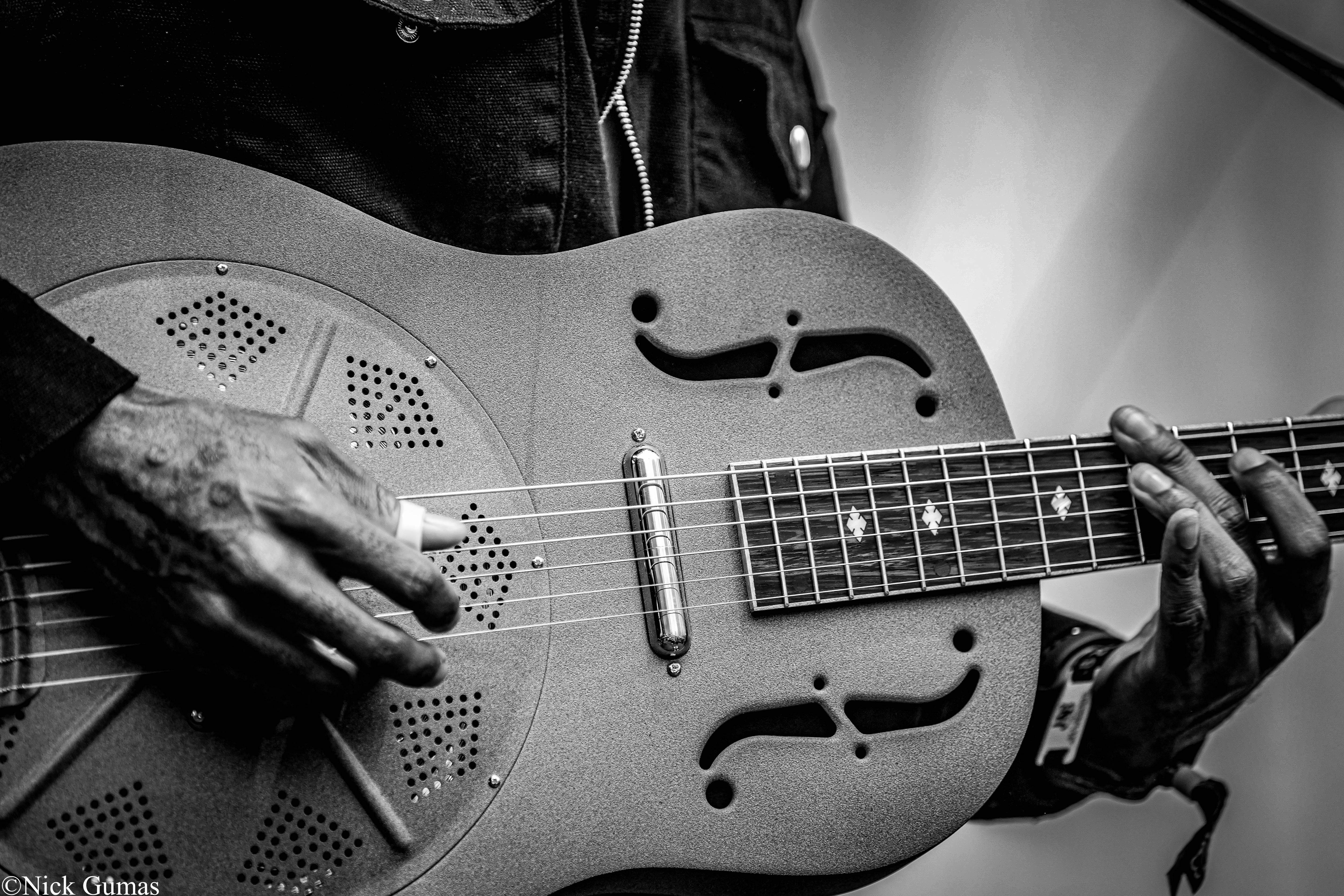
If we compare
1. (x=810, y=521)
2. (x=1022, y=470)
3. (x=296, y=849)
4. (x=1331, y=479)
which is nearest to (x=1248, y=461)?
(x=1331, y=479)

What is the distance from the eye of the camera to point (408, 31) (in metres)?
0.81

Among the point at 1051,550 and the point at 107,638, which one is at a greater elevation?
the point at 1051,550

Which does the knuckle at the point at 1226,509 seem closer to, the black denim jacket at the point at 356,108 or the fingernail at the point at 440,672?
the black denim jacket at the point at 356,108

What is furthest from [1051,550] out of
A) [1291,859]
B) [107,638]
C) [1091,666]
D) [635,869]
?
[1291,859]

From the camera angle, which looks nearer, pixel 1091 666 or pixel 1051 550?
pixel 1051 550

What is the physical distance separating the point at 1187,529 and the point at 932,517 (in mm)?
232

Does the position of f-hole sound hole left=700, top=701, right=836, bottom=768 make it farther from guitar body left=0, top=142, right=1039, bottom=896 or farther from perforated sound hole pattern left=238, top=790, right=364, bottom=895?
perforated sound hole pattern left=238, top=790, right=364, bottom=895

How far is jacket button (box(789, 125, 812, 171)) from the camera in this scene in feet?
3.78

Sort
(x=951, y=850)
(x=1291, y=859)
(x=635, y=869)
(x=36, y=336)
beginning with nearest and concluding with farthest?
(x=36, y=336), (x=635, y=869), (x=951, y=850), (x=1291, y=859)

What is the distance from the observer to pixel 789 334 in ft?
2.84

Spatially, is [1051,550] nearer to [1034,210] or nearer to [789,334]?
[789,334]

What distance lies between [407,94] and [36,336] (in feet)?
1.18

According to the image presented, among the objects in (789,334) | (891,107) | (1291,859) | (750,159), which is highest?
(891,107)

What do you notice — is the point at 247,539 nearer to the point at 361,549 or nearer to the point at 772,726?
the point at 361,549
